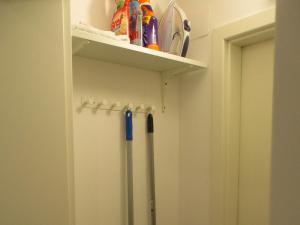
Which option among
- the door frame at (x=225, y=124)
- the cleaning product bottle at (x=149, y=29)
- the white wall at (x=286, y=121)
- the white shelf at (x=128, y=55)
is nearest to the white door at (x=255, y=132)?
the door frame at (x=225, y=124)

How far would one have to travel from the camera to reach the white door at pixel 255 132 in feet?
3.68

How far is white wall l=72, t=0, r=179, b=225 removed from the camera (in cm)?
104

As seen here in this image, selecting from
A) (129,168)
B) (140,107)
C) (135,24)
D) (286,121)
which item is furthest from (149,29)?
(286,121)

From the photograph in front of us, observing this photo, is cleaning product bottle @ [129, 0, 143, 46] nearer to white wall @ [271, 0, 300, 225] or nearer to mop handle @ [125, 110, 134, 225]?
mop handle @ [125, 110, 134, 225]

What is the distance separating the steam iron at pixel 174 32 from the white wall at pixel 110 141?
0.16m

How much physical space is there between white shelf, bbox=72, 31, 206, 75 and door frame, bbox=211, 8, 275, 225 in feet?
0.42

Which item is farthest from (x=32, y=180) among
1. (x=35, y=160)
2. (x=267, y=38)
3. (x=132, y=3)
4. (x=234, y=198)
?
(x=267, y=38)

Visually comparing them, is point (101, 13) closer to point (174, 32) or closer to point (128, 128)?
point (174, 32)

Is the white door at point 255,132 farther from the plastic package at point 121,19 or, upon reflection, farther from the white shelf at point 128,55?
the plastic package at point 121,19

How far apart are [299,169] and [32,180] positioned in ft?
1.98

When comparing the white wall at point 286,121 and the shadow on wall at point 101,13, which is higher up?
the shadow on wall at point 101,13

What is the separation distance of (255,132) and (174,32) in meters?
0.67

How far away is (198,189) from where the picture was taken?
1293 millimetres

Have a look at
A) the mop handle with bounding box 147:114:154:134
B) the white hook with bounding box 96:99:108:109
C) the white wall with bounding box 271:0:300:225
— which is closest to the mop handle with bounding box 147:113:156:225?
the mop handle with bounding box 147:114:154:134
